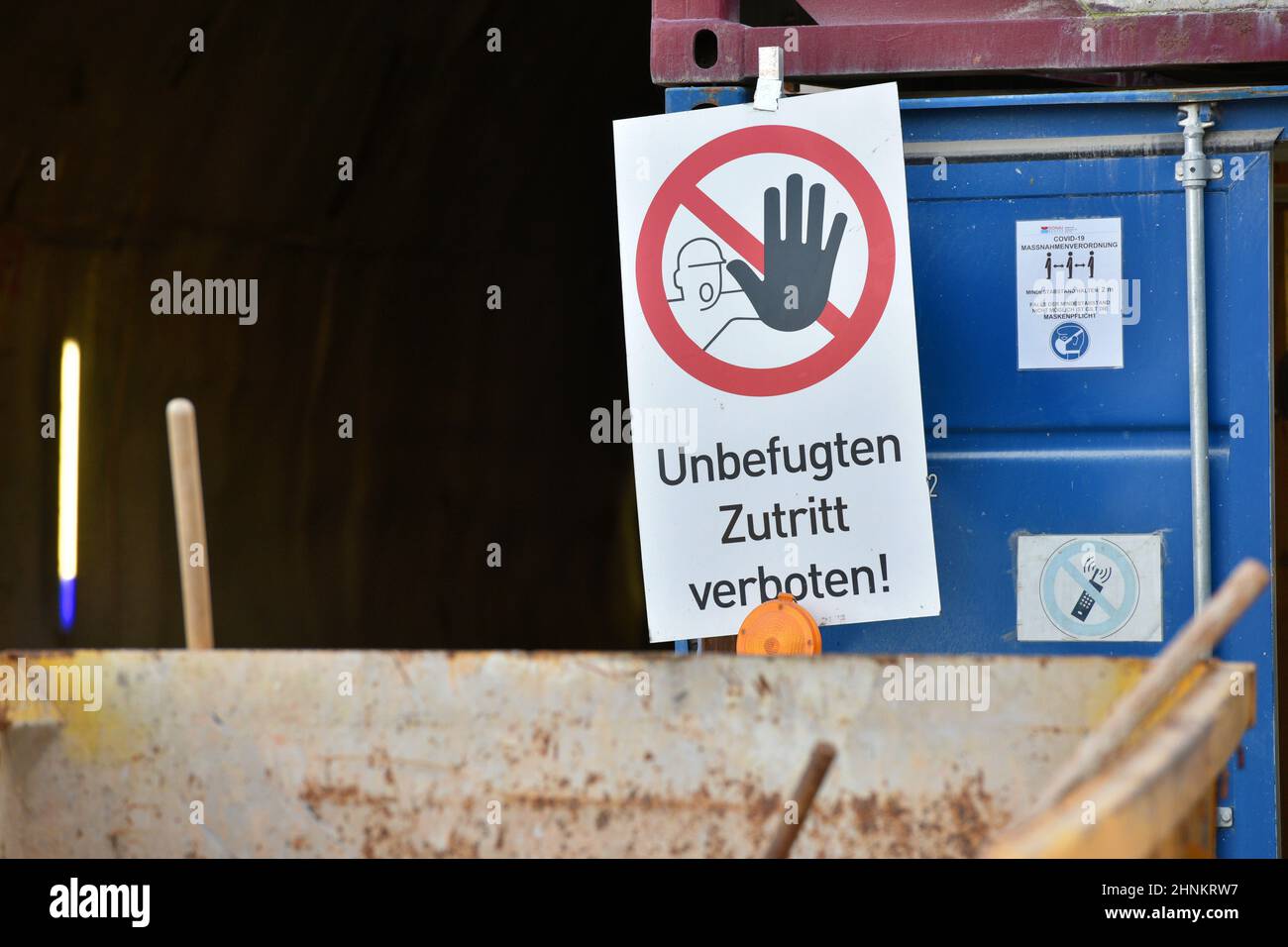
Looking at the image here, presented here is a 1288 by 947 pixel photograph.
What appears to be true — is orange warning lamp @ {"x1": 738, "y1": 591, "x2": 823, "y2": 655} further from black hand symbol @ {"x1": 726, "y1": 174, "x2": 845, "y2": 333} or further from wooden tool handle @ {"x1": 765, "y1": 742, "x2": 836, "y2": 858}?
wooden tool handle @ {"x1": 765, "y1": 742, "x2": 836, "y2": 858}

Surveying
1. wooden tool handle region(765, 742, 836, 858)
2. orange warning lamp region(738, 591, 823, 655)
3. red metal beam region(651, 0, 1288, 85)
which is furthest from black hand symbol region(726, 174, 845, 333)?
wooden tool handle region(765, 742, 836, 858)

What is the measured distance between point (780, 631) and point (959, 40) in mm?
1710

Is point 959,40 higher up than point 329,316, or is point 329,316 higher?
point 959,40

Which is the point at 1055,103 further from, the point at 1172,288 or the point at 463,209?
the point at 463,209

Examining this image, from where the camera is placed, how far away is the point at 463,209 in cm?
884

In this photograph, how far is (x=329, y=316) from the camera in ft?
27.9

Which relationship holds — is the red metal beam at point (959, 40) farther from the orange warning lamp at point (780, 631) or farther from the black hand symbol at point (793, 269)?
the orange warning lamp at point (780, 631)

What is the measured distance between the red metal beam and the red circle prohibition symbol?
25cm

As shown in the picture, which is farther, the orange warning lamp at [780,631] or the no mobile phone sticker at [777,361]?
the no mobile phone sticker at [777,361]

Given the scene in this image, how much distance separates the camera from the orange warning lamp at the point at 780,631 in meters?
3.89

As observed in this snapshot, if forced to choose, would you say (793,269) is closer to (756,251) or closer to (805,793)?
(756,251)

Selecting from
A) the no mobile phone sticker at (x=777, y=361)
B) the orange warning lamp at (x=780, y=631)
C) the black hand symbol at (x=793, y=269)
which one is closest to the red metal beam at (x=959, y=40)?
the no mobile phone sticker at (x=777, y=361)

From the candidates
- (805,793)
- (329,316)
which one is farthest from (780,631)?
(329,316)

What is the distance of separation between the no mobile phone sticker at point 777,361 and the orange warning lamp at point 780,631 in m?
0.10
